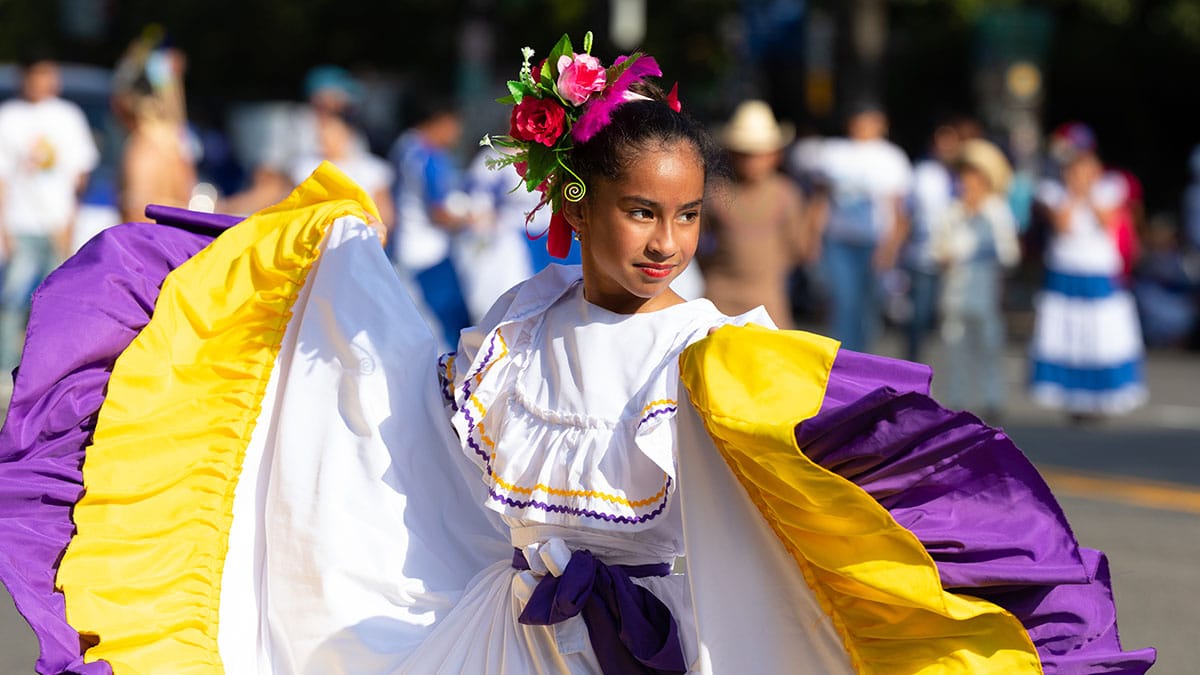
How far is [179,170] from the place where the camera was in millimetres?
8523

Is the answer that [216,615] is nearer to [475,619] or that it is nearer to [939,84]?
[475,619]

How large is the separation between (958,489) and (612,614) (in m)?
0.73

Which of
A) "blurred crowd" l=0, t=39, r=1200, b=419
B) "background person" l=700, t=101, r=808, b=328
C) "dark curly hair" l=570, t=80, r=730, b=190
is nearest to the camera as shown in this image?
"dark curly hair" l=570, t=80, r=730, b=190

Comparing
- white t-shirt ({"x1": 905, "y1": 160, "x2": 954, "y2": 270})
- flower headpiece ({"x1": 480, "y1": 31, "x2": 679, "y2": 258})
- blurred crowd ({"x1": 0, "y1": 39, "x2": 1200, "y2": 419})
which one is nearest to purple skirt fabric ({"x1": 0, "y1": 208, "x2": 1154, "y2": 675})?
flower headpiece ({"x1": 480, "y1": 31, "x2": 679, "y2": 258})

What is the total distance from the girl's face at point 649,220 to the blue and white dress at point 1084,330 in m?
8.22

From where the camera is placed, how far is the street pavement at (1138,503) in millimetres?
5836

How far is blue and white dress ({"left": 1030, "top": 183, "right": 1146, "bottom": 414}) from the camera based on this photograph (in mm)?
11375

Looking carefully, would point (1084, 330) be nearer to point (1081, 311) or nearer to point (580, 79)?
point (1081, 311)

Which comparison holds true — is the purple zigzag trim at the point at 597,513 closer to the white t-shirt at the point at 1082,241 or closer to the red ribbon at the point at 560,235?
the red ribbon at the point at 560,235

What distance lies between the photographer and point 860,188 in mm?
11477

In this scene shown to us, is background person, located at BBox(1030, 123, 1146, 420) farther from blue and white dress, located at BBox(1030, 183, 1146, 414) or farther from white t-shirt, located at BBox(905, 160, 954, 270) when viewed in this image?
white t-shirt, located at BBox(905, 160, 954, 270)

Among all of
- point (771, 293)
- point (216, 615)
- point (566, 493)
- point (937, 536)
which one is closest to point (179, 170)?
point (771, 293)

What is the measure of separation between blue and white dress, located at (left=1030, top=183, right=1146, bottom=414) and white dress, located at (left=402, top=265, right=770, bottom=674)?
8.22 metres

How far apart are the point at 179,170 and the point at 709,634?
579 cm
